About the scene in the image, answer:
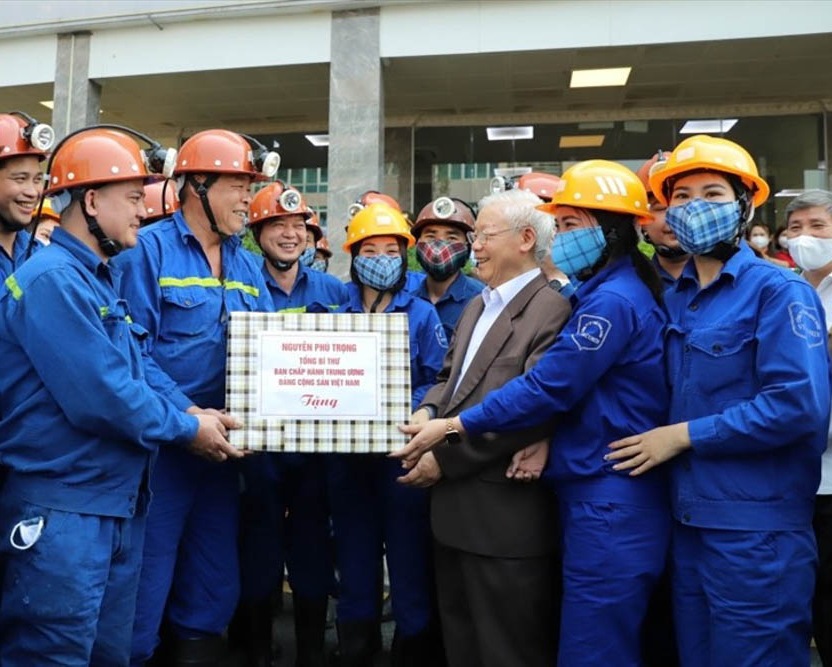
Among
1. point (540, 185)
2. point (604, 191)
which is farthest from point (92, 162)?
point (540, 185)

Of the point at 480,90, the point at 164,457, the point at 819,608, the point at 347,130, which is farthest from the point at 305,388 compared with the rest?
the point at 480,90

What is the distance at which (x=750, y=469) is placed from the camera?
2615 mm

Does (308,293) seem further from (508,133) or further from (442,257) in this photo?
(508,133)

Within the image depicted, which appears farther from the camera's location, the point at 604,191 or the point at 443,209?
the point at 443,209

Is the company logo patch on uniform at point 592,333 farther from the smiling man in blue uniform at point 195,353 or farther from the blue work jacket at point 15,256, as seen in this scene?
the blue work jacket at point 15,256

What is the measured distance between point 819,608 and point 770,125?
44.3ft

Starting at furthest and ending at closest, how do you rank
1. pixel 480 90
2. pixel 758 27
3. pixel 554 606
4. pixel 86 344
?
pixel 480 90
pixel 758 27
pixel 554 606
pixel 86 344

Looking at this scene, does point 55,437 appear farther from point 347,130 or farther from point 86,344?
point 347,130

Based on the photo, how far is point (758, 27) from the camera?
11281 millimetres

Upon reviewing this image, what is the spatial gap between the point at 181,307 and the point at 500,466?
1641 millimetres

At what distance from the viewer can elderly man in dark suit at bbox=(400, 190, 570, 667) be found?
3074mm

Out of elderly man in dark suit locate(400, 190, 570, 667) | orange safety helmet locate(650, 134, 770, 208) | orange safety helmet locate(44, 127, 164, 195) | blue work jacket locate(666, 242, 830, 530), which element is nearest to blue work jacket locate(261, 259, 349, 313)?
elderly man in dark suit locate(400, 190, 570, 667)

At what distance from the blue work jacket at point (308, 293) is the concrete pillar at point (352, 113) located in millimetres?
6889

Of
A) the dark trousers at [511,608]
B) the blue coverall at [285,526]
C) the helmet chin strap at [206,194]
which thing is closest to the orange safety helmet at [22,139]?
the helmet chin strap at [206,194]
